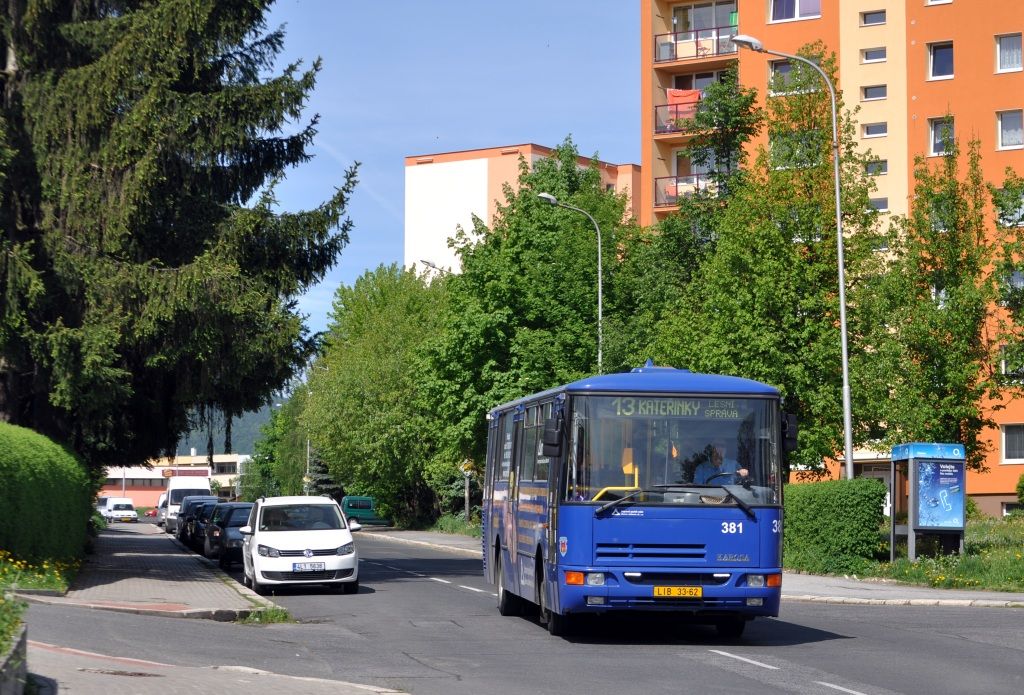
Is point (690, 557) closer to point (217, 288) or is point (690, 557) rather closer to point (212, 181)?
point (217, 288)

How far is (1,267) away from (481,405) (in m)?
25.5

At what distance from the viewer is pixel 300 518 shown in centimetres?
2592

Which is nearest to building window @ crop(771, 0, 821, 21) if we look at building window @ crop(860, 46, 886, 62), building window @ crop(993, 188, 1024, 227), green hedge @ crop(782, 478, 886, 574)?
building window @ crop(860, 46, 886, 62)

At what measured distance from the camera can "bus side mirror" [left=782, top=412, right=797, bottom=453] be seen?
1592cm

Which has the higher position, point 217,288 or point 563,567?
point 217,288

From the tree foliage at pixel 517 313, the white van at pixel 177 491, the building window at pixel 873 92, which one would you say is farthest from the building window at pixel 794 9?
the white van at pixel 177 491

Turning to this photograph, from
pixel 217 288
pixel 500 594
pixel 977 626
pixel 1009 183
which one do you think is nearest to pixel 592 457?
pixel 500 594

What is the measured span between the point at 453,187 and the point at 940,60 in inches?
1724

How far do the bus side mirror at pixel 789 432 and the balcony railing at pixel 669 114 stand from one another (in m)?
45.1

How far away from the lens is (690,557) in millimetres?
15742

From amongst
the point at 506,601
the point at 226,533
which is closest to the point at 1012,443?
the point at 226,533

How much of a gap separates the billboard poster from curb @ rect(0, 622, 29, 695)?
797 inches

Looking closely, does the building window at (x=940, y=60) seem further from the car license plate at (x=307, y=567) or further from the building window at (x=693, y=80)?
the car license plate at (x=307, y=567)

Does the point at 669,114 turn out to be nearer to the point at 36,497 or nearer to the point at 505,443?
the point at 505,443
